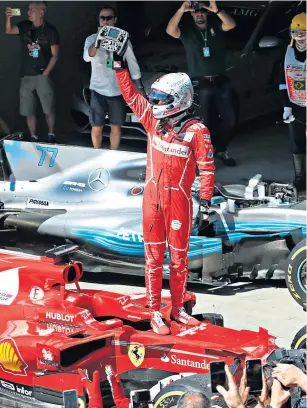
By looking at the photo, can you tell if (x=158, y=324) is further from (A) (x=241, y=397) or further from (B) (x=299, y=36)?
(B) (x=299, y=36)

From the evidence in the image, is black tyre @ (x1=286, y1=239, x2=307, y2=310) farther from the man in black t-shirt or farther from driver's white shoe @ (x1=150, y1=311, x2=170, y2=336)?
the man in black t-shirt

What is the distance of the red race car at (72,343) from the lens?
674 cm

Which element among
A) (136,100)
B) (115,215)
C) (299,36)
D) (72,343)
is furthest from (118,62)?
(299,36)

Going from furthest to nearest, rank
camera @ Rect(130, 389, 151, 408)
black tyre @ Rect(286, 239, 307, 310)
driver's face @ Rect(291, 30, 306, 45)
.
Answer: driver's face @ Rect(291, 30, 306, 45) → black tyre @ Rect(286, 239, 307, 310) → camera @ Rect(130, 389, 151, 408)

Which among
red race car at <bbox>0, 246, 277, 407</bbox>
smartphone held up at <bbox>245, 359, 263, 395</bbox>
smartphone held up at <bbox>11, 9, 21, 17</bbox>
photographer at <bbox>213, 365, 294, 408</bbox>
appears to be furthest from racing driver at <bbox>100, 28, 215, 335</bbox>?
smartphone held up at <bbox>11, 9, 21, 17</bbox>

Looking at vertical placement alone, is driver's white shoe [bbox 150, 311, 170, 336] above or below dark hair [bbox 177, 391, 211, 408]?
below

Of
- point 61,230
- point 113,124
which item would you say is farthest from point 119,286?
point 113,124

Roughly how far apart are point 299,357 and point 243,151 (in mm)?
5510

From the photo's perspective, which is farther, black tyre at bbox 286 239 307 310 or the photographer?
A: black tyre at bbox 286 239 307 310

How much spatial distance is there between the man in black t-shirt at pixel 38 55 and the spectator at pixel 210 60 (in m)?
1.28

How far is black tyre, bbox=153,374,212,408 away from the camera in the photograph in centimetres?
619

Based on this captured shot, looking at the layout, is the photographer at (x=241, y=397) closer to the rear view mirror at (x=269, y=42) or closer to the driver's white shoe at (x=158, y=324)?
the driver's white shoe at (x=158, y=324)

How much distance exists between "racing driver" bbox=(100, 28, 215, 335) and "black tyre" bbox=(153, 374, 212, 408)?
3.47 ft

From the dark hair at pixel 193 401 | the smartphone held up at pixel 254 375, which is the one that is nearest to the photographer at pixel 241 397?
the dark hair at pixel 193 401
